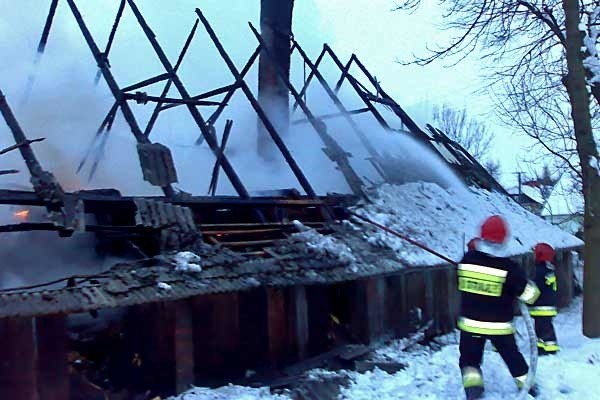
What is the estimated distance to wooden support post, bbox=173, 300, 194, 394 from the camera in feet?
18.5

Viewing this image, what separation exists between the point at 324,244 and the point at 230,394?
102 inches

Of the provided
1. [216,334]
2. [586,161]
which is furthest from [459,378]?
[586,161]

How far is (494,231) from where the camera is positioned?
206 inches

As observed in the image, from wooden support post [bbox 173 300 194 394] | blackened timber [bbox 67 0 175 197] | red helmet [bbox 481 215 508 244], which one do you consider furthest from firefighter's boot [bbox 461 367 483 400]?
blackened timber [bbox 67 0 175 197]

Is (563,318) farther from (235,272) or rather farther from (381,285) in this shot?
(235,272)

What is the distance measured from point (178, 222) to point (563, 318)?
8312mm

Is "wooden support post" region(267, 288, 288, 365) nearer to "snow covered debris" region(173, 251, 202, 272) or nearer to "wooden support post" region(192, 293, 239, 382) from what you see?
"wooden support post" region(192, 293, 239, 382)

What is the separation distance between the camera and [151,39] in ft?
32.4

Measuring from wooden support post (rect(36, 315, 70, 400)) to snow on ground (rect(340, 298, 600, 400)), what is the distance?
2.55 m

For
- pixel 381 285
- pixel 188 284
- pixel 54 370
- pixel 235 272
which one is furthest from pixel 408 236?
pixel 54 370

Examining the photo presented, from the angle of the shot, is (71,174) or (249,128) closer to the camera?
(71,174)

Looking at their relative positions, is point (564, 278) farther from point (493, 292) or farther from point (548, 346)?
point (493, 292)

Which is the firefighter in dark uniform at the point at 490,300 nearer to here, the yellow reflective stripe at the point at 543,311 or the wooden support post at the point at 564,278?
the yellow reflective stripe at the point at 543,311

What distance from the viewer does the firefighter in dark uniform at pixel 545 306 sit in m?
6.97
